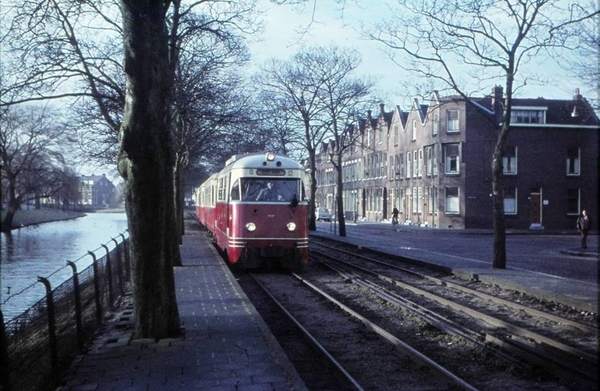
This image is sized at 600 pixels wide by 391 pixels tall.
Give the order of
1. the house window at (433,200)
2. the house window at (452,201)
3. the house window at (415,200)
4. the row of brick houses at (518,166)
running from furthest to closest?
the house window at (415,200) < the house window at (433,200) < the house window at (452,201) < the row of brick houses at (518,166)

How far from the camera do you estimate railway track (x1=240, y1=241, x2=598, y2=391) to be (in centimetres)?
745

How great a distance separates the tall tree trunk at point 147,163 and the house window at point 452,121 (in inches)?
1719

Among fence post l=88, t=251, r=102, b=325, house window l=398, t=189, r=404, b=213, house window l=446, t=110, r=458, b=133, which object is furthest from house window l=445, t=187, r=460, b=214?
fence post l=88, t=251, r=102, b=325

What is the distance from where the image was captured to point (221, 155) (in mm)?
41219

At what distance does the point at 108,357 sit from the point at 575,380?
5.29 m

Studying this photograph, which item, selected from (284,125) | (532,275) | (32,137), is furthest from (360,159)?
(532,275)

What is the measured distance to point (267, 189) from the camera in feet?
60.7

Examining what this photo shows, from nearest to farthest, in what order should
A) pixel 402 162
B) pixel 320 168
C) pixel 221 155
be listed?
1. pixel 221 155
2. pixel 402 162
3. pixel 320 168

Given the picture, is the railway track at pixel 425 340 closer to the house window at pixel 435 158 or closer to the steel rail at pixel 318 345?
the steel rail at pixel 318 345

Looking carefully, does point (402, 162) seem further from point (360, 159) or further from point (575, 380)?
point (575, 380)

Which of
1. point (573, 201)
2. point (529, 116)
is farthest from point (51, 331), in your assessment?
point (573, 201)

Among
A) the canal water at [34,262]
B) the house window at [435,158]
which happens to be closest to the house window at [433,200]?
the house window at [435,158]

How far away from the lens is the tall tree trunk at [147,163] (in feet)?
27.4

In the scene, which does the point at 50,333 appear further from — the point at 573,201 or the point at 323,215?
the point at 323,215
